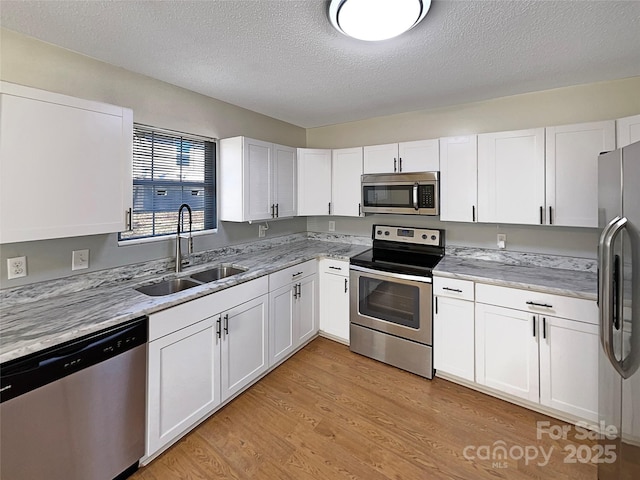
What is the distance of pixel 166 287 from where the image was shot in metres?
2.21

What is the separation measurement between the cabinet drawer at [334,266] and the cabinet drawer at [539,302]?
3.87 ft

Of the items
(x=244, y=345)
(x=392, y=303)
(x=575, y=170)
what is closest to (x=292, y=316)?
(x=244, y=345)

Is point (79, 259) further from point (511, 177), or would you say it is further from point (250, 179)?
point (511, 177)

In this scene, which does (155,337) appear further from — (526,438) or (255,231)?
(526,438)

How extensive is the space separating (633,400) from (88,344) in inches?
90.7

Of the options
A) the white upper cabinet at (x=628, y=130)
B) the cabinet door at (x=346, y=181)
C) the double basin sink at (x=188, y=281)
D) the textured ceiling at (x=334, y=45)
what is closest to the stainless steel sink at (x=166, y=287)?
the double basin sink at (x=188, y=281)

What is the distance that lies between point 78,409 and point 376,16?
2.30 metres

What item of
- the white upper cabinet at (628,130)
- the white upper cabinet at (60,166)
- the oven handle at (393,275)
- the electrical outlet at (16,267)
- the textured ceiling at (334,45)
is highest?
the textured ceiling at (334,45)

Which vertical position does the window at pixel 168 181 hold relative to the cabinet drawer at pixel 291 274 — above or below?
above

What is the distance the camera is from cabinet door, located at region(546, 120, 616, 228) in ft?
6.74

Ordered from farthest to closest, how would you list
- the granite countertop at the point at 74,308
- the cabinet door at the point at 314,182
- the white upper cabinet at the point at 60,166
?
1. the cabinet door at the point at 314,182
2. the white upper cabinet at the point at 60,166
3. the granite countertop at the point at 74,308

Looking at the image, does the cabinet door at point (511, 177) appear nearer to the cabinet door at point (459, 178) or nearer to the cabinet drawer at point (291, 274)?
the cabinet door at point (459, 178)

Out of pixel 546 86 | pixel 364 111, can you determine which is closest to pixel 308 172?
pixel 364 111

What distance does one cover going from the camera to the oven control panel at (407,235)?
3014 millimetres
